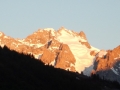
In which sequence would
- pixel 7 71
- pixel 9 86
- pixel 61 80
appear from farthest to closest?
1. pixel 61 80
2. pixel 7 71
3. pixel 9 86

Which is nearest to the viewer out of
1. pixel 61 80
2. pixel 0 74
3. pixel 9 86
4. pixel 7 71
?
pixel 9 86

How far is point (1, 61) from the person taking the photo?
181000 millimetres

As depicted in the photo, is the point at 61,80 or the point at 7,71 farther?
the point at 61,80

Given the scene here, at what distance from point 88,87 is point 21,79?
45014 mm

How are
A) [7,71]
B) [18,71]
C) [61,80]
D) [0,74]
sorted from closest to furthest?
[0,74]
[7,71]
[18,71]
[61,80]

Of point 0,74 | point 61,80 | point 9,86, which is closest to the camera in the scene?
point 9,86

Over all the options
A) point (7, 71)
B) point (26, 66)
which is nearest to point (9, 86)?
point (7, 71)

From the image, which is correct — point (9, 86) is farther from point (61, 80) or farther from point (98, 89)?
point (98, 89)

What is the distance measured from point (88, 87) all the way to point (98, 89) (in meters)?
5.73

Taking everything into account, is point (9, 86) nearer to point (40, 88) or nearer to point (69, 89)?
point (40, 88)

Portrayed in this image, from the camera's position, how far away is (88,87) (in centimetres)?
19488

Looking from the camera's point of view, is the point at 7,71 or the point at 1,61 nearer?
the point at 7,71

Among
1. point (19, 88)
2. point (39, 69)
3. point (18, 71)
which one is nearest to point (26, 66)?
point (39, 69)

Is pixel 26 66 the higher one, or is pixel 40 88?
pixel 26 66
